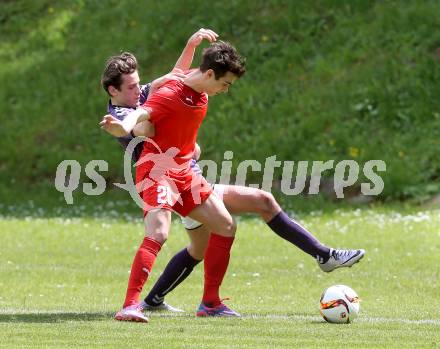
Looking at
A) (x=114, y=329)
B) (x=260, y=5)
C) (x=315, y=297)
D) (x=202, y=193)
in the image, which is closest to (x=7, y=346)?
(x=114, y=329)

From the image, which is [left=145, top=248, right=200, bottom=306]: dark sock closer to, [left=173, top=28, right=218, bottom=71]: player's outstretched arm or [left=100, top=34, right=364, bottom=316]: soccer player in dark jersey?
[left=100, top=34, right=364, bottom=316]: soccer player in dark jersey

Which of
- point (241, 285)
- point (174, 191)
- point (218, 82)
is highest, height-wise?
point (218, 82)

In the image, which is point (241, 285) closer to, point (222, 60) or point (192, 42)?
point (192, 42)

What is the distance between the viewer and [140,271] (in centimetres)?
853

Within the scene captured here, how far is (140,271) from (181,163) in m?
0.97

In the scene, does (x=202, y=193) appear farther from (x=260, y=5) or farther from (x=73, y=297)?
(x=260, y=5)

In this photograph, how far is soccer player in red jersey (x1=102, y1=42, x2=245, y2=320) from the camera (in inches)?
342

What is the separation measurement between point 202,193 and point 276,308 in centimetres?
149

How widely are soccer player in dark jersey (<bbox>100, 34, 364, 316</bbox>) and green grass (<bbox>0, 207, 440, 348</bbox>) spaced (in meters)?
0.40

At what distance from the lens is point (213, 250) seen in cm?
916

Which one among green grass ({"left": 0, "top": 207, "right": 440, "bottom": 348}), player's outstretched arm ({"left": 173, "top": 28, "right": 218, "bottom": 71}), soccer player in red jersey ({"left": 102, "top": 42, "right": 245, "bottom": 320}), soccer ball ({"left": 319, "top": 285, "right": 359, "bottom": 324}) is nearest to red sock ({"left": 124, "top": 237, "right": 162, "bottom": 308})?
soccer player in red jersey ({"left": 102, "top": 42, "right": 245, "bottom": 320})

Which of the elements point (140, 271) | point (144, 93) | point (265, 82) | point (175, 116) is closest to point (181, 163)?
point (175, 116)

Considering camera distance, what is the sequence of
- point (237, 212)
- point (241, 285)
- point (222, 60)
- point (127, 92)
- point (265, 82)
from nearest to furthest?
point (222, 60)
point (127, 92)
point (237, 212)
point (241, 285)
point (265, 82)

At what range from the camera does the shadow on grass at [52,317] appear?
8609 millimetres
